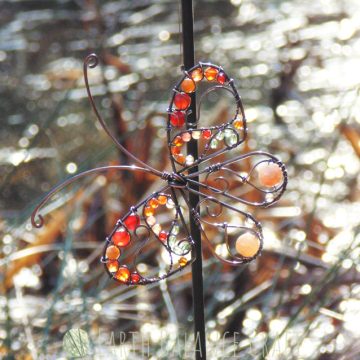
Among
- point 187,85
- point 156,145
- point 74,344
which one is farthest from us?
point 156,145

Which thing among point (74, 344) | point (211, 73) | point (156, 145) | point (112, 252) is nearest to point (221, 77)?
point (211, 73)

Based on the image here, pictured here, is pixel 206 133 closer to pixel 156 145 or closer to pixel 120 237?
pixel 120 237

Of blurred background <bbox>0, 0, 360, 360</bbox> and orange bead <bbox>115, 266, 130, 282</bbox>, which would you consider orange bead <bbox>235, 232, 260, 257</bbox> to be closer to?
orange bead <bbox>115, 266, 130, 282</bbox>

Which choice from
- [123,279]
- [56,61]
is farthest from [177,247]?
[56,61]

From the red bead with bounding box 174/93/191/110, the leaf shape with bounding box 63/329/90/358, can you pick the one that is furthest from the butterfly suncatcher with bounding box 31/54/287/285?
the leaf shape with bounding box 63/329/90/358

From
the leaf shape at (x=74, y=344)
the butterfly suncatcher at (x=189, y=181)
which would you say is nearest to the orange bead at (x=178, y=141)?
the butterfly suncatcher at (x=189, y=181)

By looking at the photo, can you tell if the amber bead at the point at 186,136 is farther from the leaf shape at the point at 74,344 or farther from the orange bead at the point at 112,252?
the leaf shape at the point at 74,344
